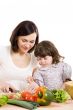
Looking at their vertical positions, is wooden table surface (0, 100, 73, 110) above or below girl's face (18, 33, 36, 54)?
below

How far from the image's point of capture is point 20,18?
304 cm

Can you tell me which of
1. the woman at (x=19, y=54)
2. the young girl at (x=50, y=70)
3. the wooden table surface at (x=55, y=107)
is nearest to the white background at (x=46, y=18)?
the woman at (x=19, y=54)

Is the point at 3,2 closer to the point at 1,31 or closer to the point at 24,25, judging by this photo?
the point at 1,31

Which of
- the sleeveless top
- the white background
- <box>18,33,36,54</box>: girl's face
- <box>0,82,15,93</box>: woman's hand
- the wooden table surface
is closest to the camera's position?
the wooden table surface

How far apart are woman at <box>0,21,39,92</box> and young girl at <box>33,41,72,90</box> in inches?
7.0

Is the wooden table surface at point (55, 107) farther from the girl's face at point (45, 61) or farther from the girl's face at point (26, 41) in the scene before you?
the girl's face at point (26, 41)

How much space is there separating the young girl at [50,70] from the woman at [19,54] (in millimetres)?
178

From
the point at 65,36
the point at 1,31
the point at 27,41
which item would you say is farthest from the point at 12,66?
the point at 65,36

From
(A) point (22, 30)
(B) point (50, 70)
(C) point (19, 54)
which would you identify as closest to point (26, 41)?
(A) point (22, 30)

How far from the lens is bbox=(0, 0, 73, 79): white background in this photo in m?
2.98

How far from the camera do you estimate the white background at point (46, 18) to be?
2.98 meters

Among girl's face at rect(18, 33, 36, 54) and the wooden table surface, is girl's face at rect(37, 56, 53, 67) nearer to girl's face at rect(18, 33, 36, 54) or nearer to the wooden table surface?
girl's face at rect(18, 33, 36, 54)

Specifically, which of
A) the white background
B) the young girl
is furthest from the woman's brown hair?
the white background

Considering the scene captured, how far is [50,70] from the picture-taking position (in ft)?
6.43
